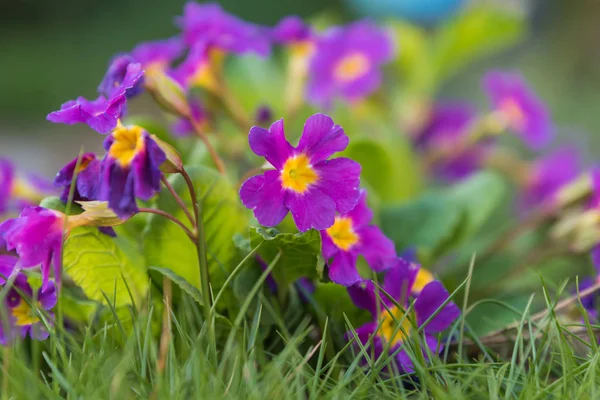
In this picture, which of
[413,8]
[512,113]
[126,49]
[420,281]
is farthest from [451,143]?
[126,49]

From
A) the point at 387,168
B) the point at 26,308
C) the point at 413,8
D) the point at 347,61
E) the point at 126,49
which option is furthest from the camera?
the point at 126,49

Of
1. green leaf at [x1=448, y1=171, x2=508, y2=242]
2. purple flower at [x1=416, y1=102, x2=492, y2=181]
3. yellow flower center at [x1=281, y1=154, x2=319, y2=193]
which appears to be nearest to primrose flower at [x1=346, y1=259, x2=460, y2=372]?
yellow flower center at [x1=281, y1=154, x2=319, y2=193]

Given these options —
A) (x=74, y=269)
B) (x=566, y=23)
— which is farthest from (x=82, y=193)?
(x=566, y=23)

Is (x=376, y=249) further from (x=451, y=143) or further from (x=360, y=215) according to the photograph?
(x=451, y=143)

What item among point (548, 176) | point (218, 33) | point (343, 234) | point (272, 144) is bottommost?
point (548, 176)

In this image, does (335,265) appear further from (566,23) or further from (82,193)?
(566,23)

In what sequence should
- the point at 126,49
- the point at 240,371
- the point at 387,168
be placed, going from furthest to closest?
the point at 126,49 < the point at 387,168 < the point at 240,371
